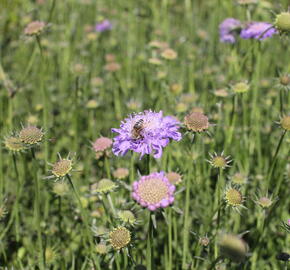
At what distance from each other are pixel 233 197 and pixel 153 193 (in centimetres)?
42

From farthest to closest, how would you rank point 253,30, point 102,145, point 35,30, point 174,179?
point 253,30 < point 35,30 < point 102,145 < point 174,179

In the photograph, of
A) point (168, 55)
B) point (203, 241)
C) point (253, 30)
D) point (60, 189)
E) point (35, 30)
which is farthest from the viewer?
point (168, 55)

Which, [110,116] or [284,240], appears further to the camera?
[110,116]

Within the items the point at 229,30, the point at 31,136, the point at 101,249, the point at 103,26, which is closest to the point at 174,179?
the point at 101,249

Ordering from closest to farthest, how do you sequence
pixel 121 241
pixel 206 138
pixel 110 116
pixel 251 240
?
pixel 121 241 → pixel 251 240 → pixel 206 138 → pixel 110 116

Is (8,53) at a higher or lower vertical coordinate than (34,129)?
lower

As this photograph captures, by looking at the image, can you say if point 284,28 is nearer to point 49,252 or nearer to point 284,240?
point 284,240

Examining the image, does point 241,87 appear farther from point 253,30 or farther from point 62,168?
point 62,168

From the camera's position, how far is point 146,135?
1.37 metres

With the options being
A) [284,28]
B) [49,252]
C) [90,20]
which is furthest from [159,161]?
[90,20]

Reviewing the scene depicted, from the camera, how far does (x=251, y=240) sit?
6.93 ft

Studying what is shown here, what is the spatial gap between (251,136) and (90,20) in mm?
2643

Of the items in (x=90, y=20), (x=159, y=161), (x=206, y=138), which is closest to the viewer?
(x=159, y=161)

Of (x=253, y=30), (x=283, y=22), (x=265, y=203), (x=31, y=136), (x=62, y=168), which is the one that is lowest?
(x=265, y=203)
